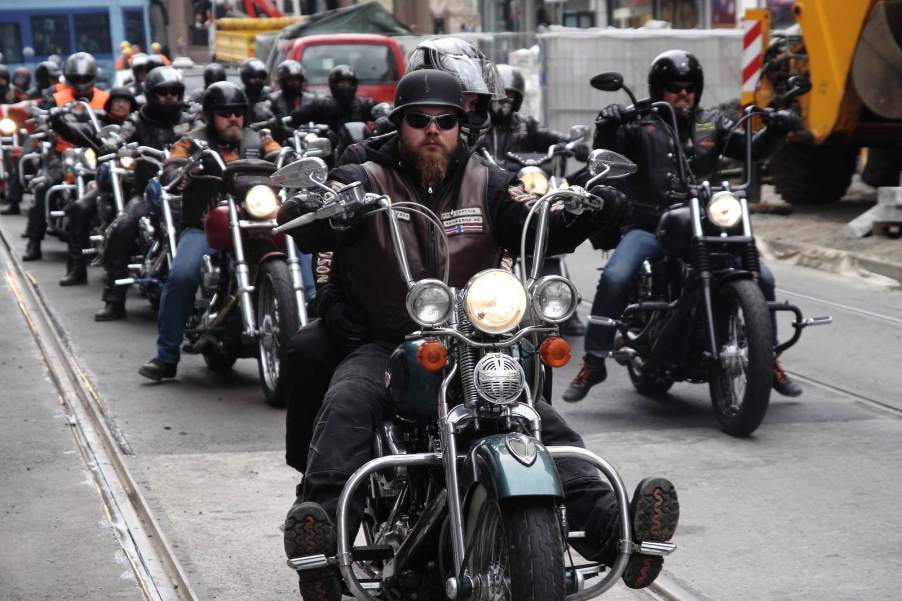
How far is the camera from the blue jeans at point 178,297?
9000 mm

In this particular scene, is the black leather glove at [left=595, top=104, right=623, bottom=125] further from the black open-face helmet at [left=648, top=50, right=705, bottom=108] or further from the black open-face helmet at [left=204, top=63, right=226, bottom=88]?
the black open-face helmet at [left=204, top=63, right=226, bottom=88]

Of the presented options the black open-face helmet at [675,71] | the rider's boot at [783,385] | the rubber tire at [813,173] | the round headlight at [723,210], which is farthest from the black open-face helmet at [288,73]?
the round headlight at [723,210]

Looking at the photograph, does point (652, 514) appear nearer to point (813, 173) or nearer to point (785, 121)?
point (785, 121)

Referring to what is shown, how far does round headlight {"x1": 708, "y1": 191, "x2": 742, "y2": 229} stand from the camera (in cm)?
749

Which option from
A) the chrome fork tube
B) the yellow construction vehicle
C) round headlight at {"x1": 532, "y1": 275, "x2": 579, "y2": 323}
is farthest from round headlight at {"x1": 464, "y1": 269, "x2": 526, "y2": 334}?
the yellow construction vehicle

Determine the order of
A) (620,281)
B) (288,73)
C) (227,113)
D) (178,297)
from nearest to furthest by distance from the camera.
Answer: (620,281), (178,297), (227,113), (288,73)

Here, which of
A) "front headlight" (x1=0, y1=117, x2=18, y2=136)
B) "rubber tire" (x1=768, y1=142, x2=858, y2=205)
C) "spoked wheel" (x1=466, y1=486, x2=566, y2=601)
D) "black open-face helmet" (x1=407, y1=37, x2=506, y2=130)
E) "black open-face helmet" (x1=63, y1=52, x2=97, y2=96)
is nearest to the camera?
"spoked wheel" (x1=466, y1=486, x2=566, y2=601)

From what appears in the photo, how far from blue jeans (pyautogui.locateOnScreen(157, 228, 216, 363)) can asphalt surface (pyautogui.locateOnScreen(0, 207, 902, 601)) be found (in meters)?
0.24

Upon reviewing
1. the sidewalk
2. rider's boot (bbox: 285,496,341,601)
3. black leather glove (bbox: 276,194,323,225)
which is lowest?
the sidewalk

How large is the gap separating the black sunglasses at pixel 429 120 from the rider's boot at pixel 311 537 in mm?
1134

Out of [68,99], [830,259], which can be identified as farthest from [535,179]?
[68,99]

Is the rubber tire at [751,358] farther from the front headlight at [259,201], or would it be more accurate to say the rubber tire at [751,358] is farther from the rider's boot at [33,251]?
the rider's boot at [33,251]

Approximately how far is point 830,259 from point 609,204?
366 inches

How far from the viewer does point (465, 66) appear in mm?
6438
